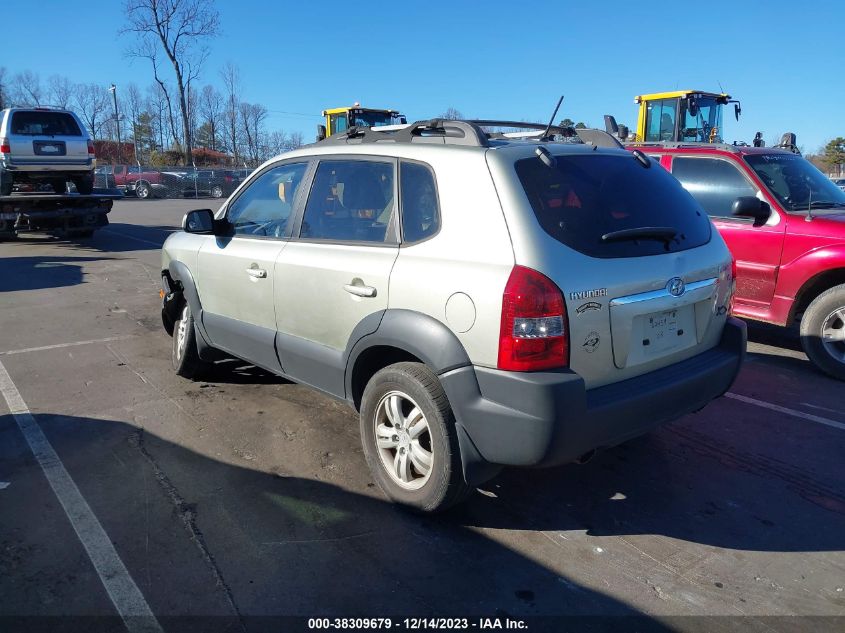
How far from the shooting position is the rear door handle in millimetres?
3393

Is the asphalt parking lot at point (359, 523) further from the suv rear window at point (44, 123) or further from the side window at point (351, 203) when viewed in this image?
the suv rear window at point (44, 123)

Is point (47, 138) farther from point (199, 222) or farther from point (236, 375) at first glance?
point (199, 222)

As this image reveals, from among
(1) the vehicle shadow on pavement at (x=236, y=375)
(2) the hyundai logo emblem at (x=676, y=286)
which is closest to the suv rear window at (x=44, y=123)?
(1) the vehicle shadow on pavement at (x=236, y=375)

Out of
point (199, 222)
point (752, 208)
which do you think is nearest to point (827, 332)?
point (752, 208)

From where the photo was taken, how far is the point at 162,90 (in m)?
53.2

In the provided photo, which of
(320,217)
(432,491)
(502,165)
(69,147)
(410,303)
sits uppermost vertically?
(69,147)

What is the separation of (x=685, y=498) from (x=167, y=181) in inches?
1539

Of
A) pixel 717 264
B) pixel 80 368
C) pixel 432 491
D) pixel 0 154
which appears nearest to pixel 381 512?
pixel 432 491

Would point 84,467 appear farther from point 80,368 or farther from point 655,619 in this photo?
point 655,619

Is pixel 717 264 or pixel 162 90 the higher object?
pixel 162 90

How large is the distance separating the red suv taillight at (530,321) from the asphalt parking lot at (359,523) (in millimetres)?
962

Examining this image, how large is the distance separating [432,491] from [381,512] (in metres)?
0.39

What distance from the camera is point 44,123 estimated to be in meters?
13.9

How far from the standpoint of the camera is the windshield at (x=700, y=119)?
50.7ft
